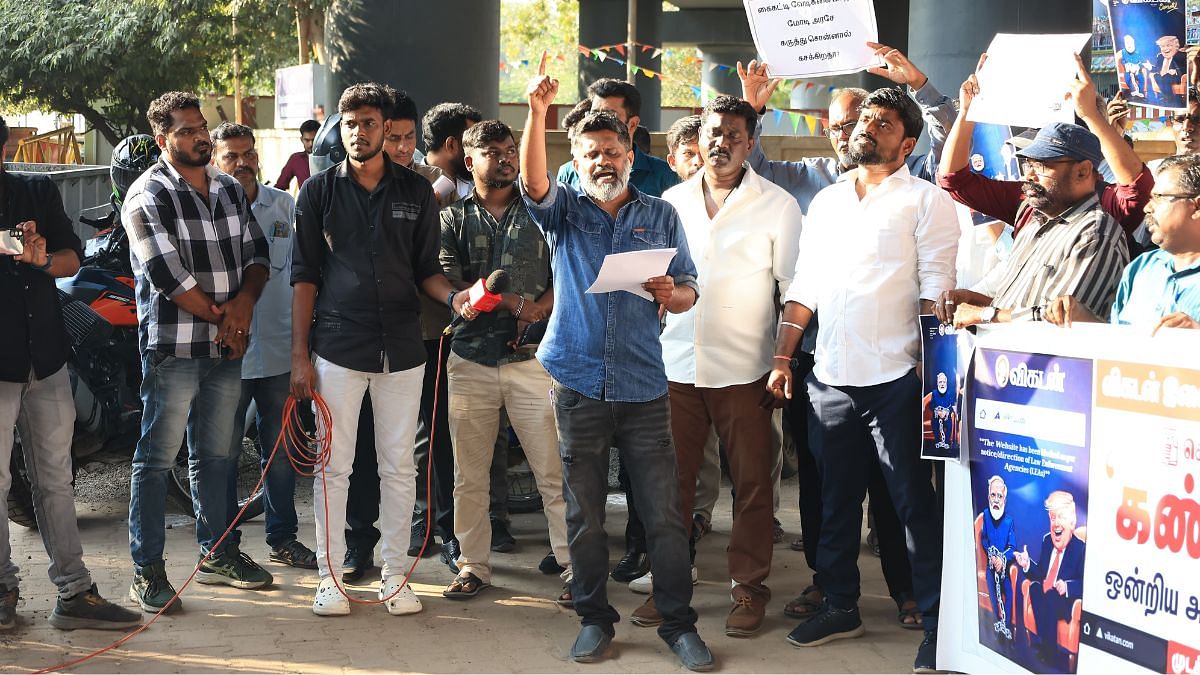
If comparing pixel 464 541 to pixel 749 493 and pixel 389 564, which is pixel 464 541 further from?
pixel 749 493

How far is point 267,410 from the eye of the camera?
247 inches

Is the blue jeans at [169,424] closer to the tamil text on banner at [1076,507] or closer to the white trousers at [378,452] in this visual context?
the white trousers at [378,452]

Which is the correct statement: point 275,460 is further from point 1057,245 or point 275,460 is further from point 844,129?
point 1057,245

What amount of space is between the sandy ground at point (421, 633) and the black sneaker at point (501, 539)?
0.10 m

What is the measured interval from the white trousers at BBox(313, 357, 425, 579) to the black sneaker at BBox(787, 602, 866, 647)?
5.75 feet

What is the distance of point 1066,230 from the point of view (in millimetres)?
4406

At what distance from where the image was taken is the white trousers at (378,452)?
5.35m

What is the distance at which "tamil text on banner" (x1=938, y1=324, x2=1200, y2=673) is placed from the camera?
3727mm

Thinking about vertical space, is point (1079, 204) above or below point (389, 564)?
above

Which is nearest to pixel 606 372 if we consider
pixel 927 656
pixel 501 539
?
pixel 927 656

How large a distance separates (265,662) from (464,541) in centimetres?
118

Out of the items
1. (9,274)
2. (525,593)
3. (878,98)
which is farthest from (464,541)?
(878,98)

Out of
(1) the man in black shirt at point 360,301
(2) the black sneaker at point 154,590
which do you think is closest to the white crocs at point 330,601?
(1) the man in black shirt at point 360,301

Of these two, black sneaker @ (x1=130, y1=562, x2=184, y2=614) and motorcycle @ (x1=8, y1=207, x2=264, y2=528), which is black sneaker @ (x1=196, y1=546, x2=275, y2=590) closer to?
black sneaker @ (x1=130, y1=562, x2=184, y2=614)
